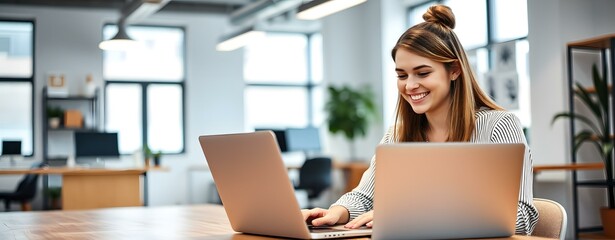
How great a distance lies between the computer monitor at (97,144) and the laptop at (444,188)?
7.40 metres

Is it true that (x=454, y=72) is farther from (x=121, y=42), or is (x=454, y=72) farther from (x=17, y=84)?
(x=17, y=84)

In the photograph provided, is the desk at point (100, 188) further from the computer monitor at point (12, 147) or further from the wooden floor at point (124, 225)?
the wooden floor at point (124, 225)

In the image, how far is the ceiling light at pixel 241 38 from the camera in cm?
818

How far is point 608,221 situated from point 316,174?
11.5 ft

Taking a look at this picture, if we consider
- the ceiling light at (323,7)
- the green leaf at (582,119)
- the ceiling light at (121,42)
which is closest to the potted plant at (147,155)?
the ceiling light at (121,42)

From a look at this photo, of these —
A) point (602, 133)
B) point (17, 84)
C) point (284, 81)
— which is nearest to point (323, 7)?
point (602, 133)

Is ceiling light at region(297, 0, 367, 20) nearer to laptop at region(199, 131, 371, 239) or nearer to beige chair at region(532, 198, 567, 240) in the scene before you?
beige chair at region(532, 198, 567, 240)

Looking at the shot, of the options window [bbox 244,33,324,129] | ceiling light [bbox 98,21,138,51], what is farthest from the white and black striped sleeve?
window [bbox 244,33,324,129]

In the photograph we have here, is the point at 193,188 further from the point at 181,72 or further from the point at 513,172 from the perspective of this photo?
the point at 513,172

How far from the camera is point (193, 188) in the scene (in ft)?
33.1

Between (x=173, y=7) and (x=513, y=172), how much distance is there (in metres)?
8.98

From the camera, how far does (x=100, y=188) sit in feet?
22.4

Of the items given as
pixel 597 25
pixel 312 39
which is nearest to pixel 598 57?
pixel 597 25

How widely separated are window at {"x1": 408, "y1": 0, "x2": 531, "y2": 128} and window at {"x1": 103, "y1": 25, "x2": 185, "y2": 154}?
4.01 meters
